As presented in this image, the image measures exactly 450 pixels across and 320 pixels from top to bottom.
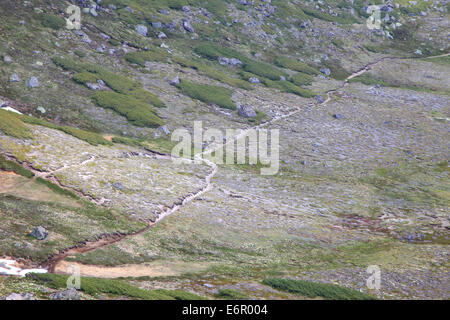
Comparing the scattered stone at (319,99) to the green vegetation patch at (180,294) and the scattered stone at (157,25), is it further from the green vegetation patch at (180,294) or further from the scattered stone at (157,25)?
the green vegetation patch at (180,294)

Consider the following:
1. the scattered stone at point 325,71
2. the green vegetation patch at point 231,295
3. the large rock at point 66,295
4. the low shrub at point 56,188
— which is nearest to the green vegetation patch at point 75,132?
the low shrub at point 56,188

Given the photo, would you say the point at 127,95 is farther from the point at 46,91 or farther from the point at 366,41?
the point at 366,41

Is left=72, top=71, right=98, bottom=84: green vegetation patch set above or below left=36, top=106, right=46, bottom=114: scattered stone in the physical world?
above

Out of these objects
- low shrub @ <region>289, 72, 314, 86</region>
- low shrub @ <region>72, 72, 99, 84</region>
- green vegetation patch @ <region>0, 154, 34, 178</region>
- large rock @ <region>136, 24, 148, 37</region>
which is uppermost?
large rock @ <region>136, 24, 148, 37</region>

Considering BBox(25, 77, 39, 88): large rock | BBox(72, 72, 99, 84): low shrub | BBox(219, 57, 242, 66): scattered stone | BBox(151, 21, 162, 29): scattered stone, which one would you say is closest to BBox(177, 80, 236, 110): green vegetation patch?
BBox(219, 57, 242, 66): scattered stone

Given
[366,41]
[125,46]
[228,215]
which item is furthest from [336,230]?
[366,41]

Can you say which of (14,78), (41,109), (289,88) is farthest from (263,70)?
(14,78)

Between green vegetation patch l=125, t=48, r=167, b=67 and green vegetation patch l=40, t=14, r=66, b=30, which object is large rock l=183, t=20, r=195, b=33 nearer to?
green vegetation patch l=125, t=48, r=167, b=67
